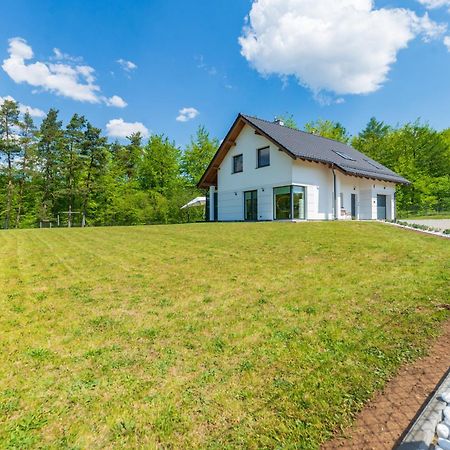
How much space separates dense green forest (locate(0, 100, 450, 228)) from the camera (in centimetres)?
3194

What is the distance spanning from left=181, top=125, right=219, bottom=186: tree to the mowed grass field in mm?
30569

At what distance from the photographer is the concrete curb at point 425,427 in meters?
2.03

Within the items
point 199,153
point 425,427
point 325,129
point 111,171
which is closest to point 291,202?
point 425,427

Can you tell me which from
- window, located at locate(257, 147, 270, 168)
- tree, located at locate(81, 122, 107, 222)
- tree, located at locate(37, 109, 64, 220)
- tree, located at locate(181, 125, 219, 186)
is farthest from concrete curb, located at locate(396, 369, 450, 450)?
tree, located at locate(37, 109, 64, 220)

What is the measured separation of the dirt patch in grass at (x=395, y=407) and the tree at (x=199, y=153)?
3433cm

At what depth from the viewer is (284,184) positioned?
56.4ft

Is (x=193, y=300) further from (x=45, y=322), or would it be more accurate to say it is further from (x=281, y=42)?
(x=281, y=42)

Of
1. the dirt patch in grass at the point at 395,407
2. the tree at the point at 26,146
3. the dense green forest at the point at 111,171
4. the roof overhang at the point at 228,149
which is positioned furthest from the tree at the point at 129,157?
the dirt patch in grass at the point at 395,407

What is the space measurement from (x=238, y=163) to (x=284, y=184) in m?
4.70

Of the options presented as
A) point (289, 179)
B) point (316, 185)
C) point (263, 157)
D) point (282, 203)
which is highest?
point (263, 157)

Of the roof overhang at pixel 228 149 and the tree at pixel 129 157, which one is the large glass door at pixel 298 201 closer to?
the roof overhang at pixel 228 149

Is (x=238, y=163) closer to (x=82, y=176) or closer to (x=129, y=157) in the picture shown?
(x=82, y=176)

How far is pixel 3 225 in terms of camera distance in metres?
34.4

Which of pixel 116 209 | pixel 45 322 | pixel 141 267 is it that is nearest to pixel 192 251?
pixel 141 267
